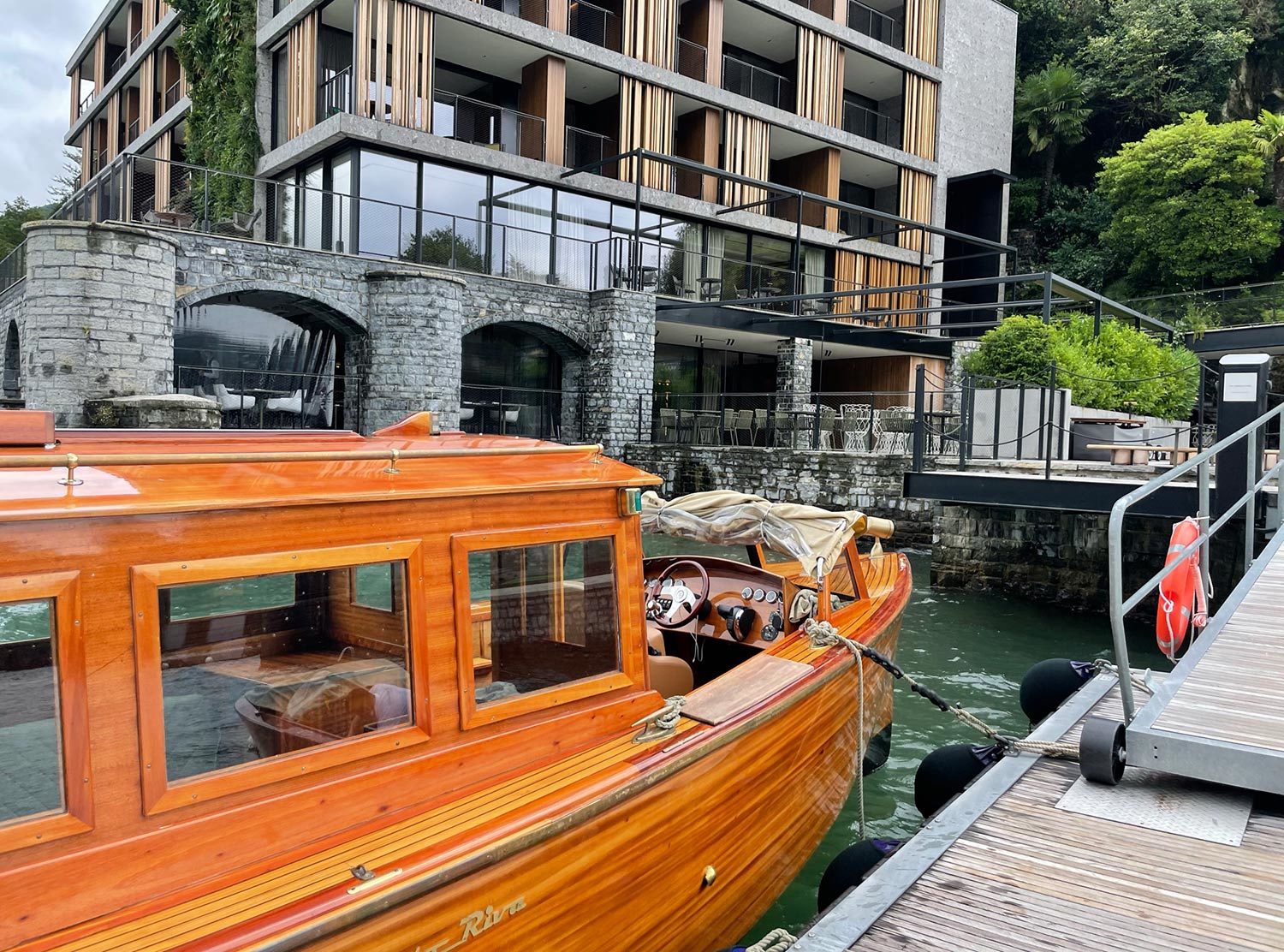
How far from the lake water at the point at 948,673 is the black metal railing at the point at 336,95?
1435cm

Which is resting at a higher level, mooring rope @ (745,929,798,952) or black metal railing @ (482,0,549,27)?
black metal railing @ (482,0,549,27)

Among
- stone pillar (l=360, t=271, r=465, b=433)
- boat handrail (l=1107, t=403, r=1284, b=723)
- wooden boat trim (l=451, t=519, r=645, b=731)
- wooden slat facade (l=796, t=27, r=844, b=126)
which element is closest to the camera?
wooden boat trim (l=451, t=519, r=645, b=731)

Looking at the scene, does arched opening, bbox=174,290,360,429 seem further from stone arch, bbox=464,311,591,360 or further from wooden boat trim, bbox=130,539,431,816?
wooden boat trim, bbox=130,539,431,816

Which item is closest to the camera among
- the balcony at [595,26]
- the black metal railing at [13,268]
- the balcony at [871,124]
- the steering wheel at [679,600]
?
the steering wheel at [679,600]

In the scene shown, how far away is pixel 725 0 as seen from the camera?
2497 centimetres

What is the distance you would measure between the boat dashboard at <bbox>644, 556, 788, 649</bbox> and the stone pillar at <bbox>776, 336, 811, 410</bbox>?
59.5ft

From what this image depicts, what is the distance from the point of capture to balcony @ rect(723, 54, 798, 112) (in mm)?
26234

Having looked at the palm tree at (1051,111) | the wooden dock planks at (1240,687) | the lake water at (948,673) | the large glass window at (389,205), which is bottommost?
the lake water at (948,673)

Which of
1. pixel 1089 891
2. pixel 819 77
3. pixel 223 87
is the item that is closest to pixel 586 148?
pixel 819 77

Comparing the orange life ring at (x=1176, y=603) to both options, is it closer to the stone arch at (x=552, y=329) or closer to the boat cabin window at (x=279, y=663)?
the boat cabin window at (x=279, y=663)

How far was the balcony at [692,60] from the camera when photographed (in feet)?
78.6

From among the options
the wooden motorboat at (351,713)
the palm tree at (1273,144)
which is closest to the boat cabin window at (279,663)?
the wooden motorboat at (351,713)

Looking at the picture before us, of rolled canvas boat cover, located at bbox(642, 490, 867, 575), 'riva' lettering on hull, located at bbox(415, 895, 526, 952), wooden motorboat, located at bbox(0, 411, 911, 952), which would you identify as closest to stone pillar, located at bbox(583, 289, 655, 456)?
rolled canvas boat cover, located at bbox(642, 490, 867, 575)

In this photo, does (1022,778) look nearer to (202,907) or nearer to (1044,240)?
(202,907)
